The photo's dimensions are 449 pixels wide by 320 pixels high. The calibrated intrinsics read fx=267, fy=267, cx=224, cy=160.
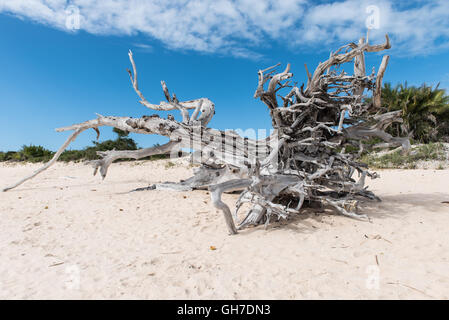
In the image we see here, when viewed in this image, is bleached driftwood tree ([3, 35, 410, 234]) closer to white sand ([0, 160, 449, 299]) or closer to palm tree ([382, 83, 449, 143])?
white sand ([0, 160, 449, 299])

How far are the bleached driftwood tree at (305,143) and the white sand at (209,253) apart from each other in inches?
21.9

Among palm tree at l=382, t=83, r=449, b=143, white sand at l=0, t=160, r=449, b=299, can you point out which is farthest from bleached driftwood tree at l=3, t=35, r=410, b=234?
palm tree at l=382, t=83, r=449, b=143

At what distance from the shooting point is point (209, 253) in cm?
340

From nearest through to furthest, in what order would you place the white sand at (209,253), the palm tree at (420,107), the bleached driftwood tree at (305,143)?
the white sand at (209,253) → the bleached driftwood tree at (305,143) → the palm tree at (420,107)

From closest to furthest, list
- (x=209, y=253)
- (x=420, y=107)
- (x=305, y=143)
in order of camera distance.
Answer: (x=209, y=253) → (x=305, y=143) → (x=420, y=107)

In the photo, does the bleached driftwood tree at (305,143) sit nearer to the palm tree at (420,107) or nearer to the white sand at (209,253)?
the white sand at (209,253)

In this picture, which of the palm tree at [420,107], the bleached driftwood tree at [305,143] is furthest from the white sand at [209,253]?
the palm tree at [420,107]

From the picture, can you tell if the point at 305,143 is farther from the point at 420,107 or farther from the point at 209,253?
the point at 420,107

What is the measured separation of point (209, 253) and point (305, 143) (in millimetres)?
2810

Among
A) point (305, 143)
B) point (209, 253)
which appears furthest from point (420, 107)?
point (209, 253)

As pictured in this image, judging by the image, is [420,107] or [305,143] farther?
[420,107]

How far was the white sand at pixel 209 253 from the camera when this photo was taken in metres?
2.58

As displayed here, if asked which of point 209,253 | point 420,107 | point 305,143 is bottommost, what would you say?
point 209,253
